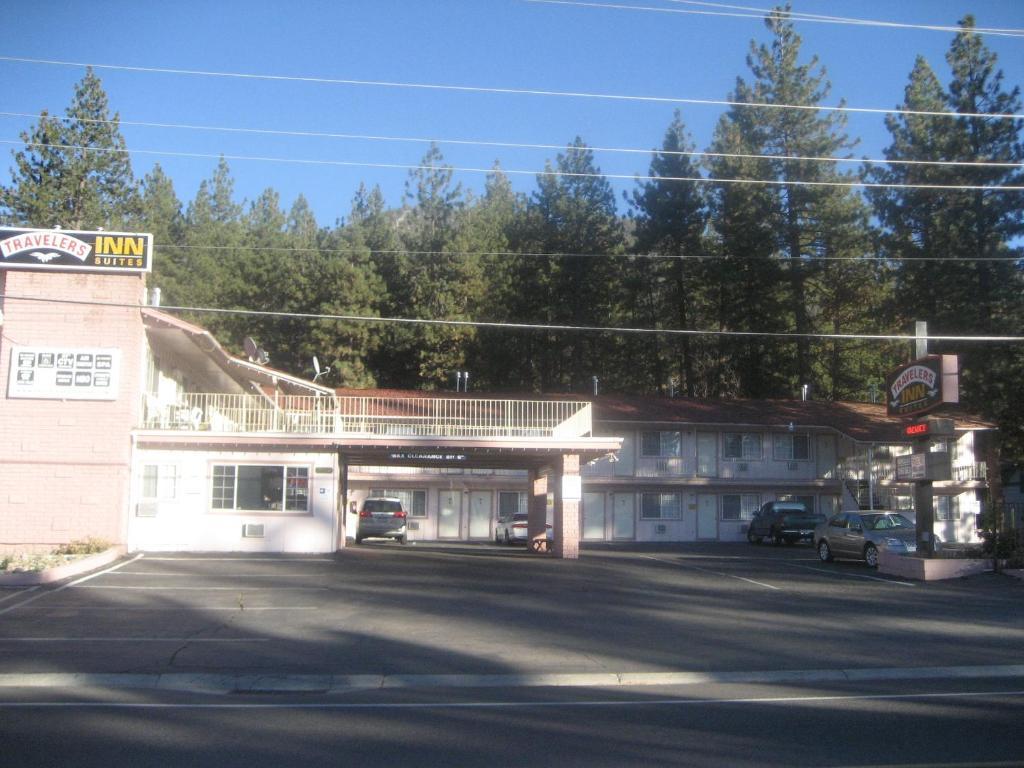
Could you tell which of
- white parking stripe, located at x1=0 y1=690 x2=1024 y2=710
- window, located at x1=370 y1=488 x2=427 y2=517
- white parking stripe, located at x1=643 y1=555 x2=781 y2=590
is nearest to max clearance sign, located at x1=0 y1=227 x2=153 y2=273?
white parking stripe, located at x1=643 y1=555 x2=781 y2=590

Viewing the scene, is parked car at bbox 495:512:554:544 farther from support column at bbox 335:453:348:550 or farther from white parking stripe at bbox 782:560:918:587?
white parking stripe at bbox 782:560:918:587

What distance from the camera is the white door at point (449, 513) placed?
141ft

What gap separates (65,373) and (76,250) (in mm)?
3217

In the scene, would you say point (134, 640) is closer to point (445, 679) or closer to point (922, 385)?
point (445, 679)

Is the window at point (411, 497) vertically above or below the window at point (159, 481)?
below

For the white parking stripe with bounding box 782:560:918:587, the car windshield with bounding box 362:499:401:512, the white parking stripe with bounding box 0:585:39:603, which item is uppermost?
the car windshield with bounding box 362:499:401:512

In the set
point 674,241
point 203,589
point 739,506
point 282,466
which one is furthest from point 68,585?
point 674,241

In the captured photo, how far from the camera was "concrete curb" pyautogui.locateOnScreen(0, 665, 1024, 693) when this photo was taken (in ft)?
37.6

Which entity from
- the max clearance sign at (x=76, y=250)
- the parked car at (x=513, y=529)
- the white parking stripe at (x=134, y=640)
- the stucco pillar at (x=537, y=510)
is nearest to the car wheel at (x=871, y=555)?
the stucco pillar at (x=537, y=510)

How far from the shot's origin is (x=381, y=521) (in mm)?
35031

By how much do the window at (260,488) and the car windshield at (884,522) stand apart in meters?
15.6

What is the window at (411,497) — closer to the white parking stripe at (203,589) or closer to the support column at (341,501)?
the support column at (341,501)

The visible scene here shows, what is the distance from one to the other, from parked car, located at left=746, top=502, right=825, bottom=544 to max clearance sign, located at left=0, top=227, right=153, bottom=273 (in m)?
24.9

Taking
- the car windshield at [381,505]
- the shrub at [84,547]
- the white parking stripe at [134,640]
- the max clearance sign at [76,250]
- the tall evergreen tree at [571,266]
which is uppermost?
the tall evergreen tree at [571,266]
